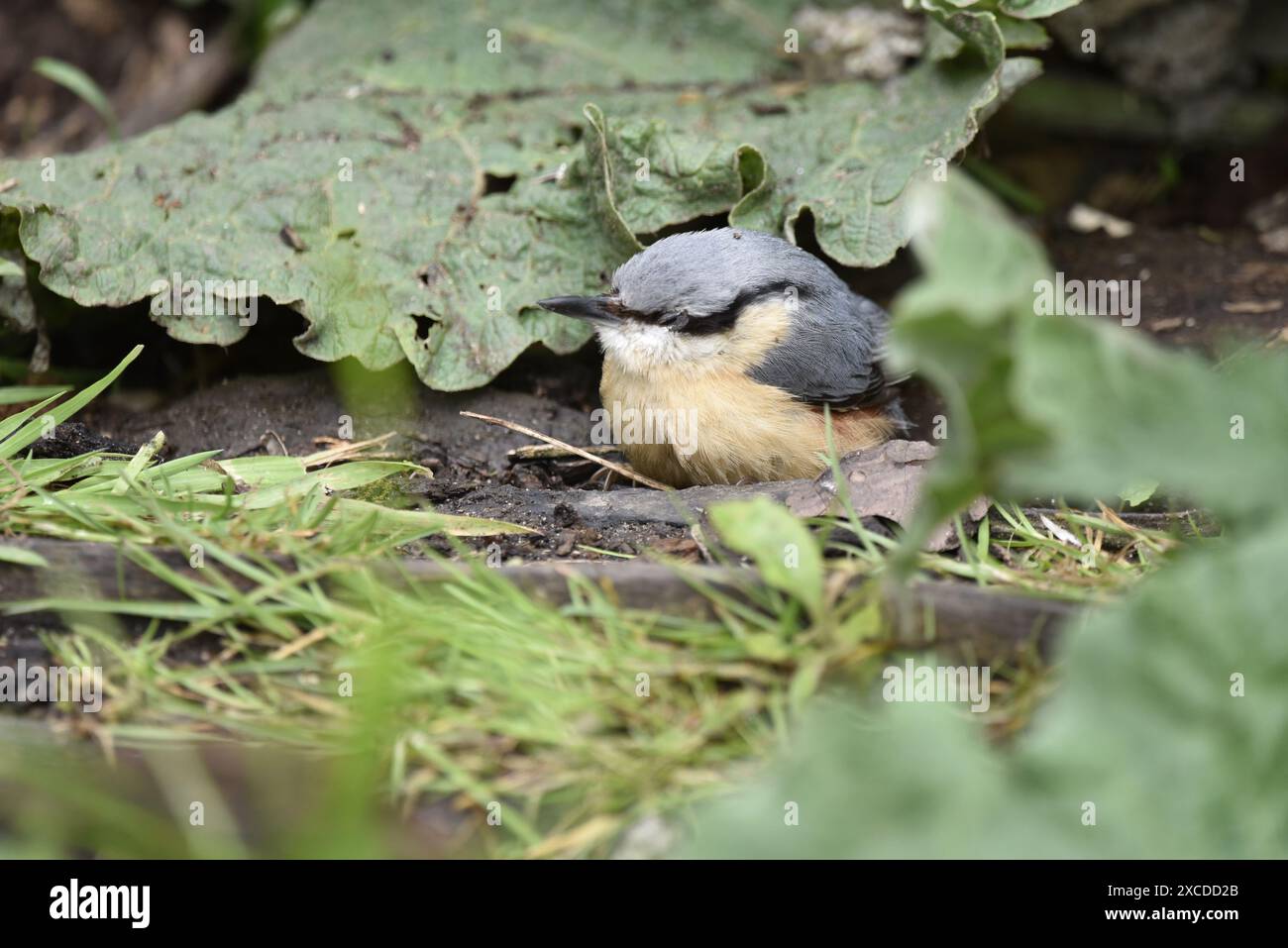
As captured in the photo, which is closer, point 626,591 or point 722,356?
point 626,591

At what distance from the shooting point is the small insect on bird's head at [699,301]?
4.33 m

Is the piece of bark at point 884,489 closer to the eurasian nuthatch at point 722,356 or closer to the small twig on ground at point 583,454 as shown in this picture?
the eurasian nuthatch at point 722,356

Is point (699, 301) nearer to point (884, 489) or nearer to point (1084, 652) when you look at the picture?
point (884, 489)

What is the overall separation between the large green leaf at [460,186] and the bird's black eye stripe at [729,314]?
39cm

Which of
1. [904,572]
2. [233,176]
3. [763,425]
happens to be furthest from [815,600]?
[233,176]

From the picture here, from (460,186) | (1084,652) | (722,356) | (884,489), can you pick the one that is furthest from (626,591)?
(460,186)

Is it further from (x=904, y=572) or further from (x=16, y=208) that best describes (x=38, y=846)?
(x=16, y=208)

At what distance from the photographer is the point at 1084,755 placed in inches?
77.3

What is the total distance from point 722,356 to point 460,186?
131 centimetres

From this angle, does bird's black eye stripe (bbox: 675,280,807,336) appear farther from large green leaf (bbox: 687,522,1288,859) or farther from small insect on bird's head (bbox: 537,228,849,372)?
large green leaf (bbox: 687,522,1288,859)

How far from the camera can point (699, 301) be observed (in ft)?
14.3

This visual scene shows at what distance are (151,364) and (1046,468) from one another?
395cm

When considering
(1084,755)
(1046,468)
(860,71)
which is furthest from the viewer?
(860,71)

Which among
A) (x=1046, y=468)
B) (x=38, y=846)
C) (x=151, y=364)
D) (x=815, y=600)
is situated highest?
(x=151, y=364)
